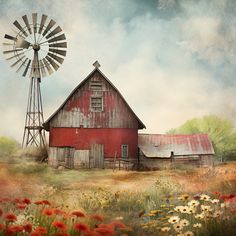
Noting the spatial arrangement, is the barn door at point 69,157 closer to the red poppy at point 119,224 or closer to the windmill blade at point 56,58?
the windmill blade at point 56,58

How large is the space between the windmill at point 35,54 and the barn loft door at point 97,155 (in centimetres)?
89

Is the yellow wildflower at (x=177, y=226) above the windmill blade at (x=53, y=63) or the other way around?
the other way around

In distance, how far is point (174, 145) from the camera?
23.0 ft

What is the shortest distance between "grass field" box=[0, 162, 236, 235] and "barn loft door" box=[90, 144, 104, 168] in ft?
2.14

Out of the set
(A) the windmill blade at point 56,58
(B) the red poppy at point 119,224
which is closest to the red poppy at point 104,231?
(B) the red poppy at point 119,224

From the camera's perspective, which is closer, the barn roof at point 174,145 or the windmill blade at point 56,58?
the windmill blade at point 56,58

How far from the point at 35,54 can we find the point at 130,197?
278 centimetres

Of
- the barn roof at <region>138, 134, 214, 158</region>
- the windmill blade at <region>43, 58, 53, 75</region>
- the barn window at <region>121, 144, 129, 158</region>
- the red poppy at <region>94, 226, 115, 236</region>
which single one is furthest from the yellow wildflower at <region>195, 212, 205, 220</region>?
the windmill blade at <region>43, 58, 53, 75</region>

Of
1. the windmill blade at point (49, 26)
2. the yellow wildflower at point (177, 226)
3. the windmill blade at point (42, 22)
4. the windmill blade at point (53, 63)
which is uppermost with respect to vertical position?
the windmill blade at point (42, 22)

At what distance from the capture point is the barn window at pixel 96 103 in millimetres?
6746

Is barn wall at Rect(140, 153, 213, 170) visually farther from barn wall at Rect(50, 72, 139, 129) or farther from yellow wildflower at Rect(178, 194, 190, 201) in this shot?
yellow wildflower at Rect(178, 194, 190, 201)

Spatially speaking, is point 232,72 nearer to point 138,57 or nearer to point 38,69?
point 138,57

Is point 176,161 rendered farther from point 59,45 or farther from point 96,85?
point 59,45

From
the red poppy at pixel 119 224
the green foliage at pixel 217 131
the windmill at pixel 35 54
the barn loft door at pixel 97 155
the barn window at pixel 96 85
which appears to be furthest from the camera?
the barn window at pixel 96 85
